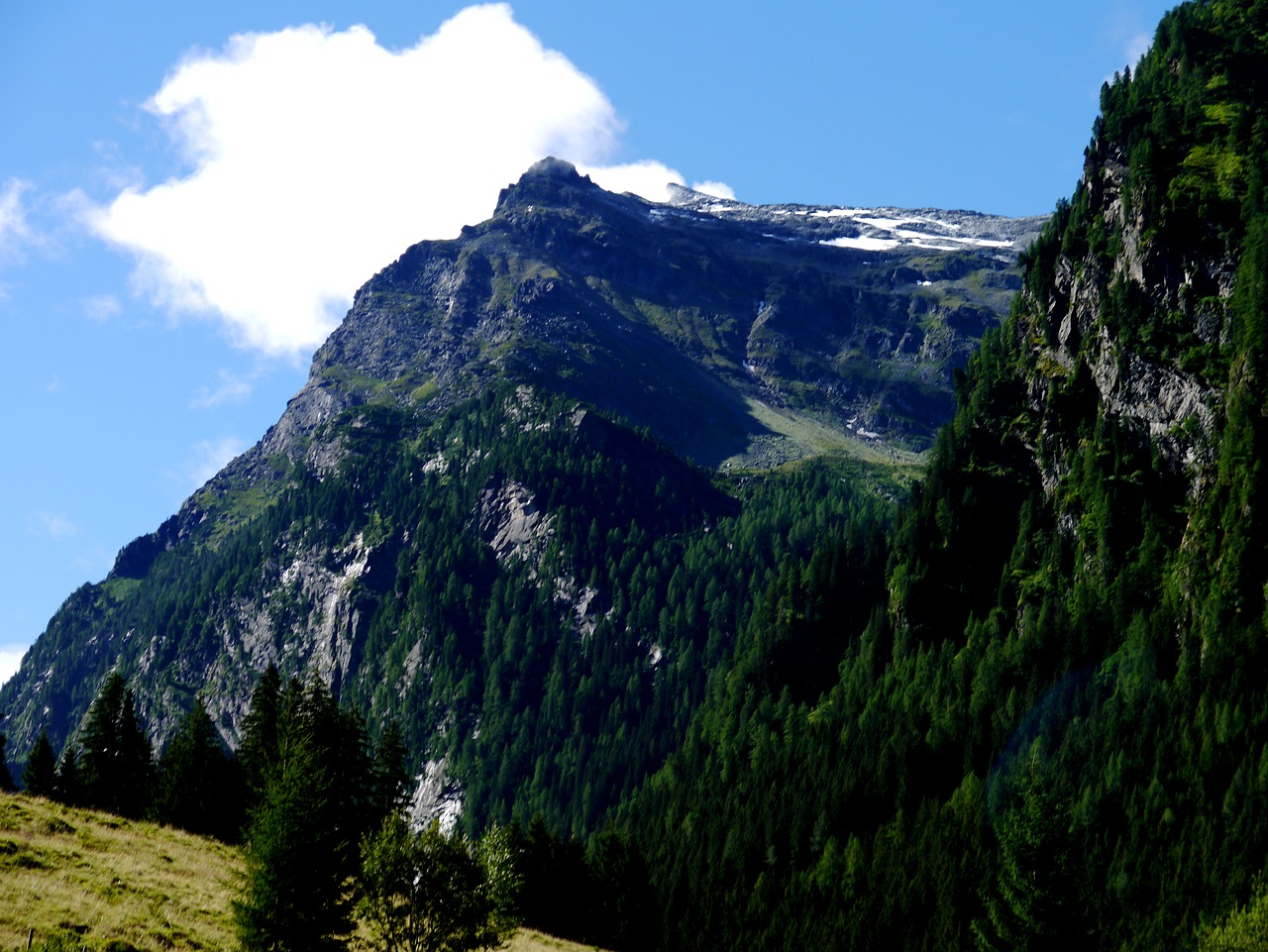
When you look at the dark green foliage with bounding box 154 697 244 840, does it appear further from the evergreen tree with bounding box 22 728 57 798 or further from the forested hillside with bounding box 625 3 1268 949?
the forested hillside with bounding box 625 3 1268 949

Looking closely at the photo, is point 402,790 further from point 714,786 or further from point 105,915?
point 714,786

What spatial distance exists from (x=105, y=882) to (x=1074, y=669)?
122 meters

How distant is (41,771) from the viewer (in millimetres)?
107062

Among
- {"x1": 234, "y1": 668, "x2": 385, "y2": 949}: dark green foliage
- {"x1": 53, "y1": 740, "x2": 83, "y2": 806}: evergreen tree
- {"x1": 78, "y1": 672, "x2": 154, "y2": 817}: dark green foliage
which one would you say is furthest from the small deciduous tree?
{"x1": 53, "y1": 740, "x2": 83, "y2": 806}: evergreen tree

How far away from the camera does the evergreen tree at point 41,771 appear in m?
104

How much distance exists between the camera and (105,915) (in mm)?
48906

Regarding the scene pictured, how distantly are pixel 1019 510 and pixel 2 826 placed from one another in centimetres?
15618

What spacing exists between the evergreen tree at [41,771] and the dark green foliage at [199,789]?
688 inches

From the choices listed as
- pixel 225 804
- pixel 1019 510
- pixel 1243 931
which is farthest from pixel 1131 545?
pixel 225 804

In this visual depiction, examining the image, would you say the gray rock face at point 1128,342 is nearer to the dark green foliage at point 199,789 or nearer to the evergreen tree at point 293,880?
the dark green foliage at point 199,789

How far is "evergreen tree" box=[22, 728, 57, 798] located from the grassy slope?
39515 millimetres

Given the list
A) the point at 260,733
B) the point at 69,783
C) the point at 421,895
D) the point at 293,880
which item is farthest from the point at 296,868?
the point at 69,783

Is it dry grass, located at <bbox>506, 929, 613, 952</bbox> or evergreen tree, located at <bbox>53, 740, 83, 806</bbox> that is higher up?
evergreen tree, located at <bbox>53, 740, 83, 806</bbox>

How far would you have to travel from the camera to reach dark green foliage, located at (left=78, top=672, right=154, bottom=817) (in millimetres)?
93688
